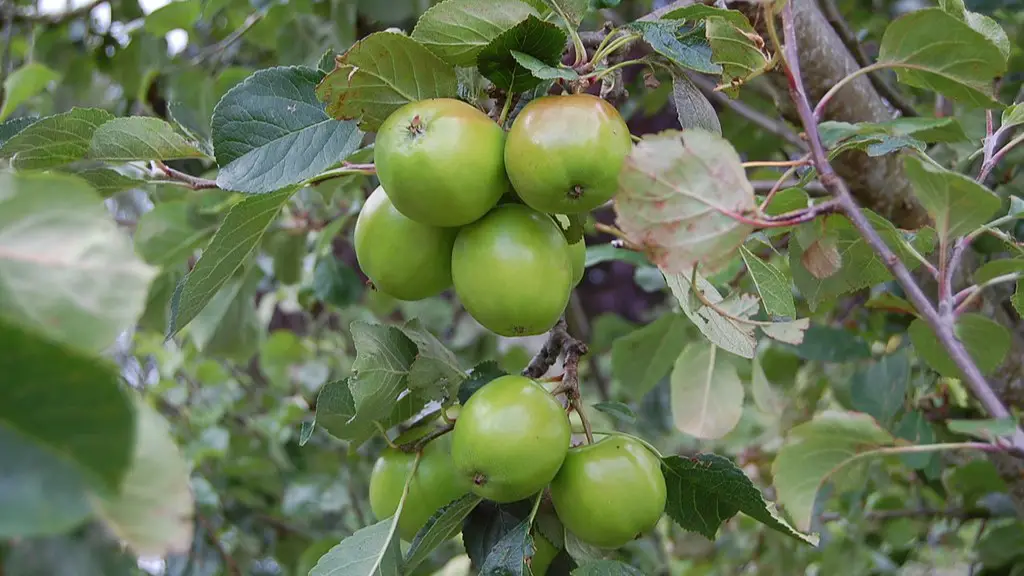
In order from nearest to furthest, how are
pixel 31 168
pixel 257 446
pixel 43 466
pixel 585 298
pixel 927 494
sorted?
pixel 43 466
pixel 31 168
pixel 927 494
pixel 257 446
pixel 585 298

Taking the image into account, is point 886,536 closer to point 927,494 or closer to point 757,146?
point 927,494

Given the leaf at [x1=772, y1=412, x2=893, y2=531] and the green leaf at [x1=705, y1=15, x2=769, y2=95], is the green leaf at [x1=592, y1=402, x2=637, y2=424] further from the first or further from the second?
the green leaf at [x1=705, y1=15, x2=769, y2=95]

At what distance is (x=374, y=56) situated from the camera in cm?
68

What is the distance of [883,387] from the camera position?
141 cm

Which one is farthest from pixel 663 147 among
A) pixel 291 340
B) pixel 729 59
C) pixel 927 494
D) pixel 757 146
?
pixel 927 494

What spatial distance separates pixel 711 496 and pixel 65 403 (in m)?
0.64

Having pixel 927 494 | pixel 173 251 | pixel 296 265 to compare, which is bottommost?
pixel 927 494

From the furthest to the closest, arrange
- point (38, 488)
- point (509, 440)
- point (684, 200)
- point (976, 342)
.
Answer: point (976, 342), point (509, 440), point (684, 200), point (38, 488)

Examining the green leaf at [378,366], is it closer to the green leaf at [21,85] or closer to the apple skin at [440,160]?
the apple skin at [440,160]

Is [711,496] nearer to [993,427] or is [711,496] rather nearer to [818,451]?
[818,451]

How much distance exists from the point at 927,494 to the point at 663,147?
2.05 metres

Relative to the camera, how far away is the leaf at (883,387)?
139cm

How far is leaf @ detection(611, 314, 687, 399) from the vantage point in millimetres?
1512

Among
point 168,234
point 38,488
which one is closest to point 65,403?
point 38,488
